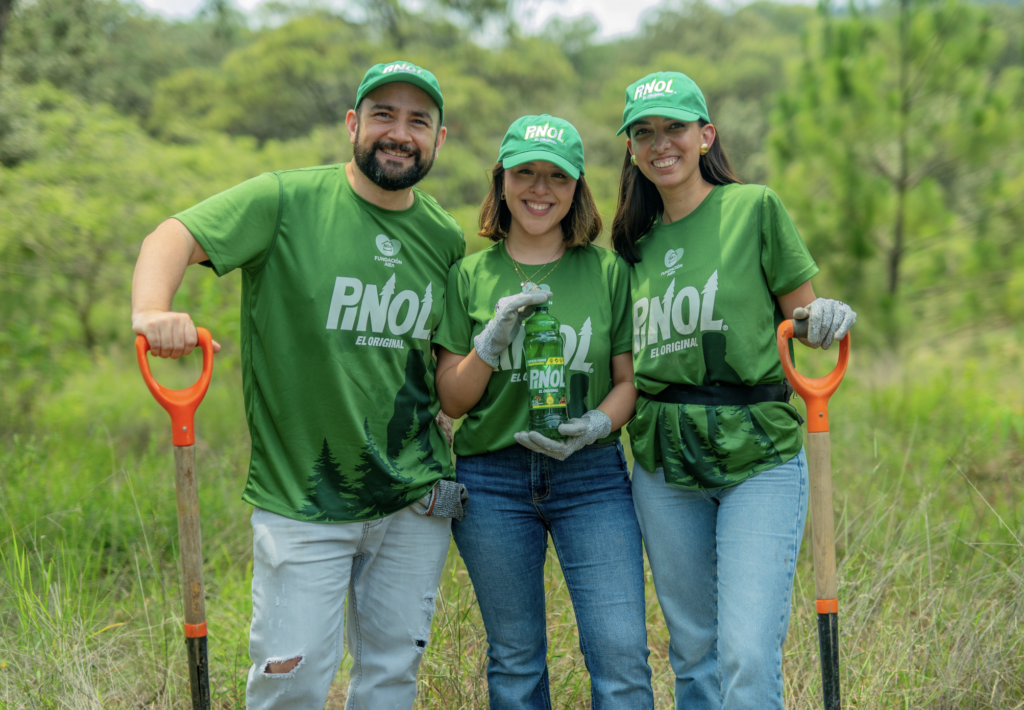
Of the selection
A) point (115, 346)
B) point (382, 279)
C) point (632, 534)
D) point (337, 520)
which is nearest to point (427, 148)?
point (382, 279)

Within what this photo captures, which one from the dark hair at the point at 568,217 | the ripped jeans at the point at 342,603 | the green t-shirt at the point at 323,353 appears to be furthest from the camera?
the dark hair at the point at 568,217

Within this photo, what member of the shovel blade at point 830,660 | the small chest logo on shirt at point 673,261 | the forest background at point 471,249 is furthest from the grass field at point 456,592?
the small chest logo on shirt at point 673,261

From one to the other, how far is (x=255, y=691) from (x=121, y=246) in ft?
23.9

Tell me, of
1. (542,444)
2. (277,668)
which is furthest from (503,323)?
(277,668)

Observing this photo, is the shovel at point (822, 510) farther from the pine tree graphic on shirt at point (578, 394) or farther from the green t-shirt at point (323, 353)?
the green t-shirt at point (323, 353)

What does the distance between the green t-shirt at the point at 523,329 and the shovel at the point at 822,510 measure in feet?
2.05

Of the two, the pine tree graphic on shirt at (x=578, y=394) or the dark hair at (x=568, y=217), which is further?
the dark hair at (x=568, y=217)

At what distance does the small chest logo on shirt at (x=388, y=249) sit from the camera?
283 centimetres

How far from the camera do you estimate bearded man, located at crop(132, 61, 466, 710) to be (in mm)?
2639

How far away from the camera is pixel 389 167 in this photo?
111 inches

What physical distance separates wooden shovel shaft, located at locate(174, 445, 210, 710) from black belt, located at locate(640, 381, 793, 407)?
1.58m

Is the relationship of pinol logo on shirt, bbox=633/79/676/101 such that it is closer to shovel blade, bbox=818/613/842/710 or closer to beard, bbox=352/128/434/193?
beard, bbox=352/128/434/193

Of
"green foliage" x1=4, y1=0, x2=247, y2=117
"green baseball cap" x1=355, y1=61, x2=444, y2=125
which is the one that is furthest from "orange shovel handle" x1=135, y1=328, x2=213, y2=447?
"green foliage" x1=4, y1=0, x2=247, y2=117

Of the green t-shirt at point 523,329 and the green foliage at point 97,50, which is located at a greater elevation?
the green foliage at point 97,50
